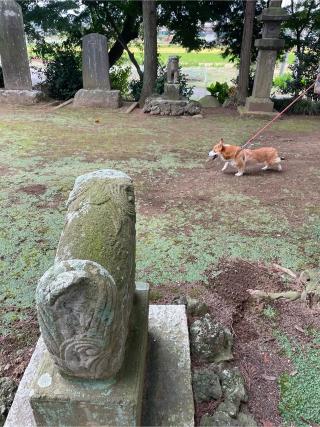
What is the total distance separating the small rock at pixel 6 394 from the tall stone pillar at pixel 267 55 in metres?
8.44

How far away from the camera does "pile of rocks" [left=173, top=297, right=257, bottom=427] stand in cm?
189

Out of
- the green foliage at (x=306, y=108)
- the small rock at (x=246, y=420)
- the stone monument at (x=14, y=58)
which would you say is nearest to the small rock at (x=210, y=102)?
the green foliage at (x=306, y=108)

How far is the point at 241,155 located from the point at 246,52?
609 cm

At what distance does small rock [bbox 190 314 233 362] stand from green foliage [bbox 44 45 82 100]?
978 centimetres

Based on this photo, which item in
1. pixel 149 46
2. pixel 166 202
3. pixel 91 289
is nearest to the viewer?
pixel 91 289

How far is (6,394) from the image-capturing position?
199cm

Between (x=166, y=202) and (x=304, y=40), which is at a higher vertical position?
(x=304, y=40)

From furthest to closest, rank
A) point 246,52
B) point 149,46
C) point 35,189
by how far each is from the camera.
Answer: point 246,52 < point 149,46 < point 35,189

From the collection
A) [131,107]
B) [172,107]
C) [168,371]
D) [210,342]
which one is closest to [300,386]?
[210,342]

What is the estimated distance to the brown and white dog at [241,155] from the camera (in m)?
5.10

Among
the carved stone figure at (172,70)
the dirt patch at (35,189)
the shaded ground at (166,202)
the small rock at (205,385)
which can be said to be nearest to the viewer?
the small rock at (205,385)

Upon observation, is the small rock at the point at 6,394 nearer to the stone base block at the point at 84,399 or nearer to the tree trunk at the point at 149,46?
the stone base block at the point at 84,399

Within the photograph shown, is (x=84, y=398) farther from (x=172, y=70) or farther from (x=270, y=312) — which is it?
(x=172, y=70)

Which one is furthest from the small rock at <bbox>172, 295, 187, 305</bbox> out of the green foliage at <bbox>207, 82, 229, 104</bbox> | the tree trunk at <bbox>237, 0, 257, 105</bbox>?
the green foliage at <bbox>207, 82, 229, 104</bbox>
